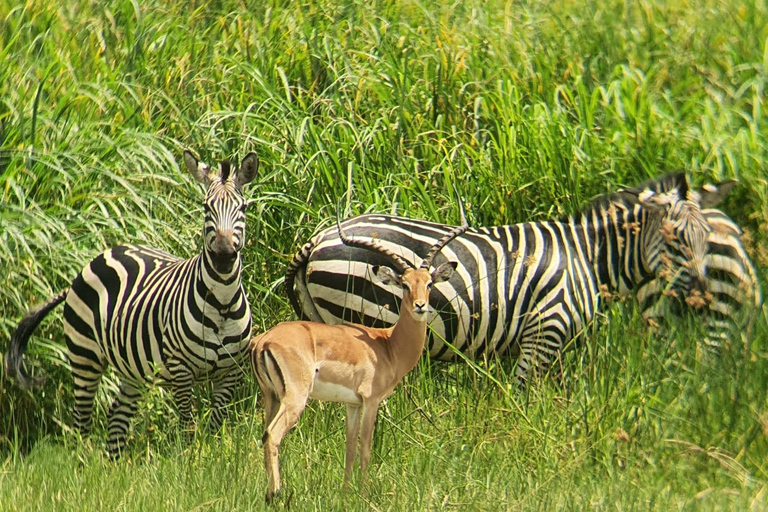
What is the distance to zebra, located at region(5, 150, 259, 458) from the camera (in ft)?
21.0

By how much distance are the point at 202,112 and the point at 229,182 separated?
9.98ft

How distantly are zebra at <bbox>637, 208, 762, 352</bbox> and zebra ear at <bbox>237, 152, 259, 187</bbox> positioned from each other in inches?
110

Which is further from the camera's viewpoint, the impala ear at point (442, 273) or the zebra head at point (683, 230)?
the zebra head at point (683, 230)

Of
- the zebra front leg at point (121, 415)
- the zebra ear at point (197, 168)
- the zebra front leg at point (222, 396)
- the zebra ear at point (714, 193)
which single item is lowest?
the zebra front leg at point (121, 415)

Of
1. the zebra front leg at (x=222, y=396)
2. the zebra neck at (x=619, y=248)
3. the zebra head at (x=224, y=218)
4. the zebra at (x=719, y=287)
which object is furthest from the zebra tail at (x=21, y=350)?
the zebra at (x=719, y=287)

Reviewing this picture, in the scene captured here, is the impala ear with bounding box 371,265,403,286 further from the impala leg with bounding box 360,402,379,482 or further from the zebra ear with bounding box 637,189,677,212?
the zebra ear with bounding box 637,189,677,212

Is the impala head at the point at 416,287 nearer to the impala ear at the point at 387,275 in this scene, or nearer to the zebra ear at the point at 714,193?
the impala ear at the point at 387,275

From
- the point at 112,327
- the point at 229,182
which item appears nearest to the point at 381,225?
the point at 229,182

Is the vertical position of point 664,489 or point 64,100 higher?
point 64,100

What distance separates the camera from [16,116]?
8.20m

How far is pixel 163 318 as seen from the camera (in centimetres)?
694

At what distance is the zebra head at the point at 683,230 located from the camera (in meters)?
7.35

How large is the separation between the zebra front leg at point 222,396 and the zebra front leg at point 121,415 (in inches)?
24.5

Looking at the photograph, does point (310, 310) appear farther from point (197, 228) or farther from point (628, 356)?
point (628, 356)
